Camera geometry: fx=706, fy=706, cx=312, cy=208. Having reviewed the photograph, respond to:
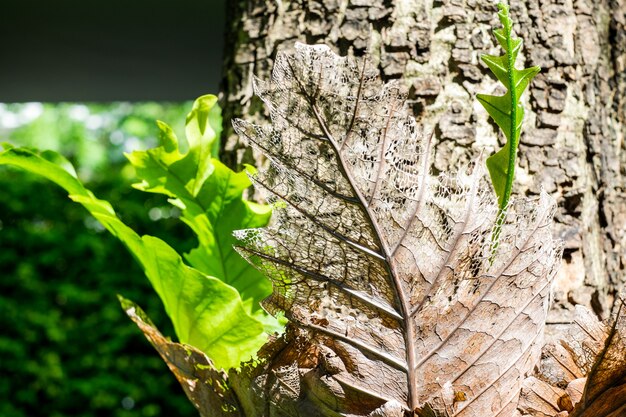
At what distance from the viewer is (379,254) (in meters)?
0.53

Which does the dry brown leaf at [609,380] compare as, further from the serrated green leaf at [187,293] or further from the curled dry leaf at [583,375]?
the serrated green leaf at [187,293]

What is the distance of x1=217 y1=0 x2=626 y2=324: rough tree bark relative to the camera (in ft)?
2.84

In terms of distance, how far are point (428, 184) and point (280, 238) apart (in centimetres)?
12

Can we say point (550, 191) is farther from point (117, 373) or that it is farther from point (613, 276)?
point (117, 373)

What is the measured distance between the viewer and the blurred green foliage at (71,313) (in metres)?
4.91

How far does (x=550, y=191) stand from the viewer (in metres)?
0.87

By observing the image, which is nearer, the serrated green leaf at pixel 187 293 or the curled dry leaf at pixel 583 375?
the curled dry leaf at pixel 583 375

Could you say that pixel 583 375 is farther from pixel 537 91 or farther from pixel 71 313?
pixel 71 313

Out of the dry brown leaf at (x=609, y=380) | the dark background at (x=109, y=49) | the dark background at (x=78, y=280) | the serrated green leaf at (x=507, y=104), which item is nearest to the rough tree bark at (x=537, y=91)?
the serrated green leaf at (x=507, y=104)

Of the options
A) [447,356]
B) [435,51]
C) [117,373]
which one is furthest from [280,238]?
[117,373]

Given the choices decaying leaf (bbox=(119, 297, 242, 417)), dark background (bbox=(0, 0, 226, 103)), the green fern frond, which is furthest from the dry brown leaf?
dark background (bbox=(0, 0, 226, 103))

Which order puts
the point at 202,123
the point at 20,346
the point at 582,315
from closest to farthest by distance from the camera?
the point at 582,315, the point at 202,123, the point at 20,346

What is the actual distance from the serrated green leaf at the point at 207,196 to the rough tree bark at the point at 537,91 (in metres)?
0.25

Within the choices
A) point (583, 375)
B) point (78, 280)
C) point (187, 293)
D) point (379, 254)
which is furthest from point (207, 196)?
point (78, 280)
